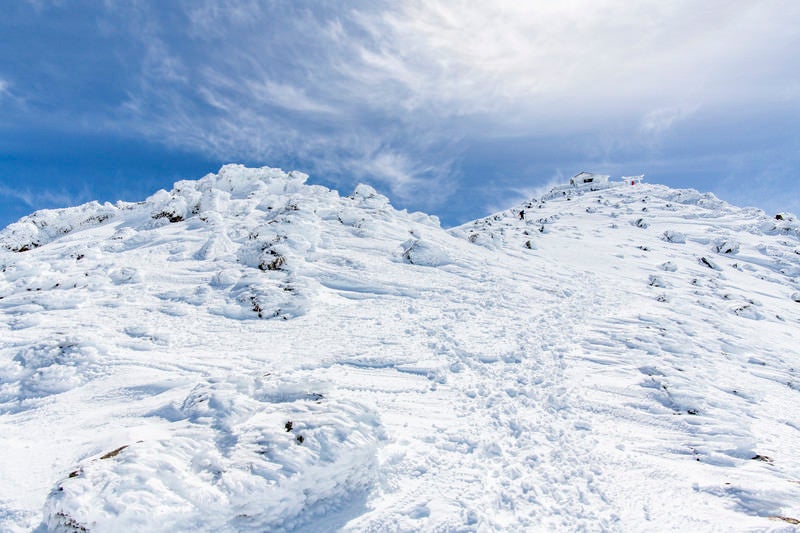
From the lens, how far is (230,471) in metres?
5.58

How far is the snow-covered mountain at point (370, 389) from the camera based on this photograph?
5.77 meters

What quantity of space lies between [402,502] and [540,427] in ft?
11.7

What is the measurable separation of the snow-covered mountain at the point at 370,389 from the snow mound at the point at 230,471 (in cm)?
3

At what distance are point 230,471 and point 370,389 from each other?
3.92 meters

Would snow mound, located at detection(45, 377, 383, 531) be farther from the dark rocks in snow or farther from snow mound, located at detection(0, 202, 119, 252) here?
snow mound, located at detection(0, 202, 119, 252)

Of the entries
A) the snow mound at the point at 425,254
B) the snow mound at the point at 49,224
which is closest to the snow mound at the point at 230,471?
the snow mound at the point at 425,254

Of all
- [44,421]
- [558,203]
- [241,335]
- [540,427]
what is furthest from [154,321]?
[558,203]

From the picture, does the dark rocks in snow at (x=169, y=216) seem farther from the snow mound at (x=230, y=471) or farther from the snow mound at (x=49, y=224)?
the snow mound at (x=230, y=471)

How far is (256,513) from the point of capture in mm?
5430

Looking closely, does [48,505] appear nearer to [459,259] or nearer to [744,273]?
[459,259]

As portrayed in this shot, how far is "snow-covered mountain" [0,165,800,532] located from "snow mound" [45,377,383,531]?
0.10ft

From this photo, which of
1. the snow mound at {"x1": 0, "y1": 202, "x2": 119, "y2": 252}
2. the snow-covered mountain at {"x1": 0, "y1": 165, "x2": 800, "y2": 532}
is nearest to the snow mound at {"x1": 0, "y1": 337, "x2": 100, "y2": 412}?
the snow-covered mountain at {"x1": 0, "y1": 165, "x2": 800, "y2": 532}

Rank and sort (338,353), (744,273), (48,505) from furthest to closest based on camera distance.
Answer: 1. (744,273)
2. (338,353)
3. (48,505)

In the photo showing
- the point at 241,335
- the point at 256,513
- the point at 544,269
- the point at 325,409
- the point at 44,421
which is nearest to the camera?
the point at 256,513
